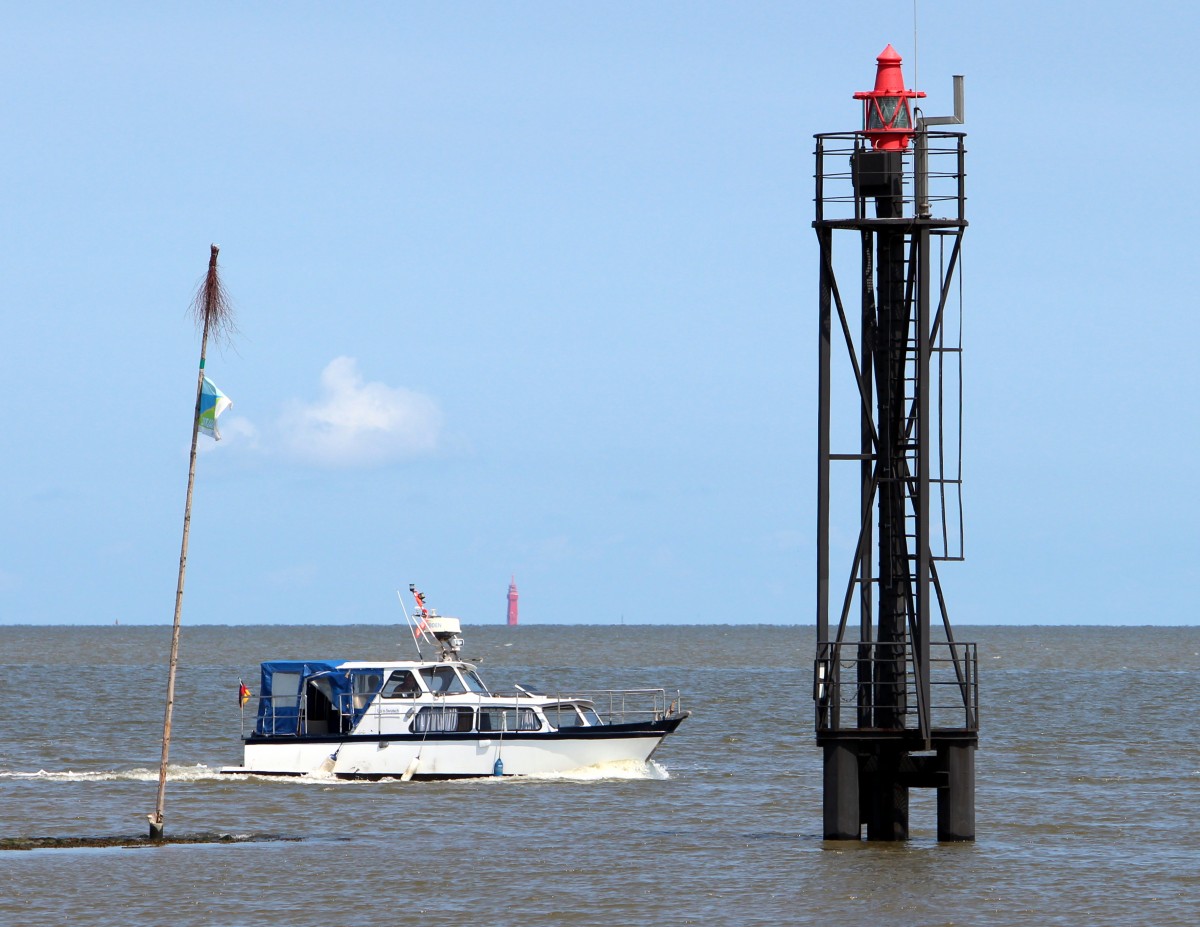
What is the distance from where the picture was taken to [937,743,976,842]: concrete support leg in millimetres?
25141

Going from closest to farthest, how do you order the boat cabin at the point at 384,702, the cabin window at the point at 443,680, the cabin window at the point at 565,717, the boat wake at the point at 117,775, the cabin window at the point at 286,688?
the boat cabin at the point at 384,702 → the cabin window at the point at 443,680 → the cabin window at the point at 286,688 → the boat wake at the point at 117,775 → the cabin window at the point at 565,717

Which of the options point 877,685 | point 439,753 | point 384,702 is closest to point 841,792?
point 877,685

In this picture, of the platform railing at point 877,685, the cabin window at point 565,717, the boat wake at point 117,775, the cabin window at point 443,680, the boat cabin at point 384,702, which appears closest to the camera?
the platform railing at point 877,685

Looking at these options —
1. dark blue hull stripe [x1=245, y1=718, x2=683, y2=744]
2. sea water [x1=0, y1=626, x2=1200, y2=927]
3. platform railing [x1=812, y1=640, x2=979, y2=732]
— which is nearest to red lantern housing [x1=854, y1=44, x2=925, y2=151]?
platform railing [x1=812, y1=640, x2=979, y2=732]

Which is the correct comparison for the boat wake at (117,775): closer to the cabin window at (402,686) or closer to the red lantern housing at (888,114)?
the cabin window at (402,686)

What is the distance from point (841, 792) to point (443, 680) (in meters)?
15.5

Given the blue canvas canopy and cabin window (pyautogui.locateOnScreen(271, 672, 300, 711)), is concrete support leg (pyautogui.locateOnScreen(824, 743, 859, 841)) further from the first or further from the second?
cabin window (pyautogui.locateOnScreen(271, 672, 300, 711))

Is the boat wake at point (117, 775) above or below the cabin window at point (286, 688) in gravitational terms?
below

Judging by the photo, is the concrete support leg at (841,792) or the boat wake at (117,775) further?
the boat wake at (117,775)

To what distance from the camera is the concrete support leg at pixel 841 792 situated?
82.3 ft

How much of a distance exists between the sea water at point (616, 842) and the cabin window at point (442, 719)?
1151 mm

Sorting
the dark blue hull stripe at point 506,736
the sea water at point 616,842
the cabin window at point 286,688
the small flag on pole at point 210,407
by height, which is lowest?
the sea water at point 616,842

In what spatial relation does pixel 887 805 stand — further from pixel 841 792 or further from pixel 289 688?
pixel 289 688

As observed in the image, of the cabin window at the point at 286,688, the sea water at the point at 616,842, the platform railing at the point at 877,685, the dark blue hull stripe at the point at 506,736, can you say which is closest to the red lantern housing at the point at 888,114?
the platform railing at the point at 877,685
